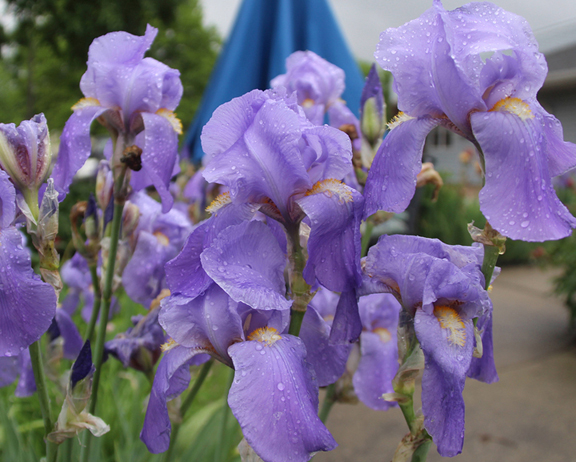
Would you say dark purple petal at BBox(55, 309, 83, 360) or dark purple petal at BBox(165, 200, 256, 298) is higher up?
dark purple petal at BBox(165, 200, 256, 298)

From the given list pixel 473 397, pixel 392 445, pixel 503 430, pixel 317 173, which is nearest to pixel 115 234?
pixel 317 173

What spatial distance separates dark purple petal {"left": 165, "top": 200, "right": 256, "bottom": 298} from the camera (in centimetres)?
71

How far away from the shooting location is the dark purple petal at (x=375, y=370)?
110 centimetres

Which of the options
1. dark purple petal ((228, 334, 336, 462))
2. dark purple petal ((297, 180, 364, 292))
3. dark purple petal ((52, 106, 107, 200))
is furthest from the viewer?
dark purple petal ((52, 106, 107, 200))

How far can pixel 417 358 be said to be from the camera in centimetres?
75

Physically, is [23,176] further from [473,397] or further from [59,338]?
[473,397]

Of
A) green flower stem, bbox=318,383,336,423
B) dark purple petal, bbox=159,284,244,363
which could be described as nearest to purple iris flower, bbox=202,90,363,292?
dark purple petal, bbox=159,284,244,363

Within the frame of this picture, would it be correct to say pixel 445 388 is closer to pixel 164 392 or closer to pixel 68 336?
pixel 164 392

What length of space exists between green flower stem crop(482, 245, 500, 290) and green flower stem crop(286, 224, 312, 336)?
0.92ft

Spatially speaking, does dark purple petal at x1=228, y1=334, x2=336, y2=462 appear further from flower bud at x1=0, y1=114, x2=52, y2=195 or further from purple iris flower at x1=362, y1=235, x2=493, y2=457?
flower bud at x1=0, y1=114, x2=52, y2=195

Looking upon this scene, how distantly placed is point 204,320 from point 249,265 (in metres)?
0.11

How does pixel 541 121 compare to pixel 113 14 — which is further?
pixel 113 14

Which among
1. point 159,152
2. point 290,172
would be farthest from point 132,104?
point 290,172

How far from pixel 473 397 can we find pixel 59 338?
3827mm
